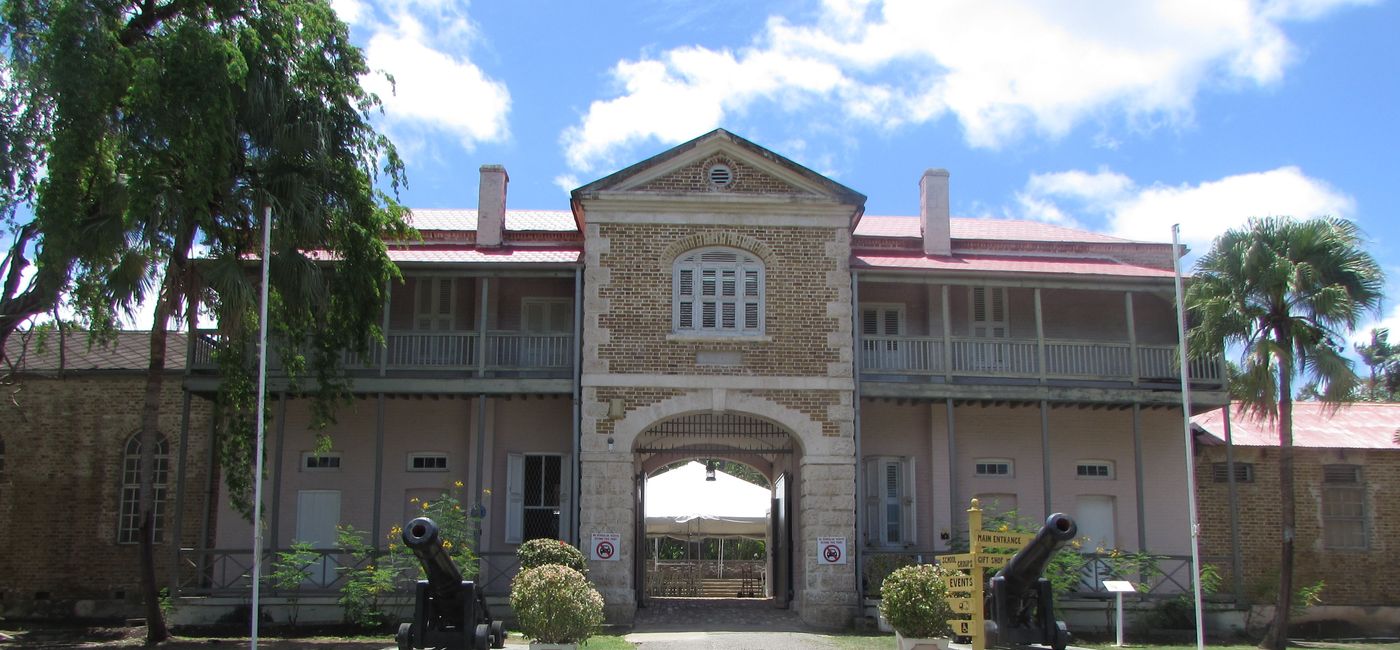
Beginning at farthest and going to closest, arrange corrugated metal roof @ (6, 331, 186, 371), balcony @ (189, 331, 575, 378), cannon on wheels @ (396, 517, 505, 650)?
corrugated metal roof @ (6, 331, 186, 371) < balcony @ (189, 331, 575, 378) < cannon on wheels @ (396, 517, 505, 650)

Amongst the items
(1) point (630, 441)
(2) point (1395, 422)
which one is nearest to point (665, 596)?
(1) point (630, 441)

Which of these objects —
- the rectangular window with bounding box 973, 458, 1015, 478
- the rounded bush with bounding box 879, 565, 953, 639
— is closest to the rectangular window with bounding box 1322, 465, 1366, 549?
the rectangular window with bounding box 973, 458, 1015, 478

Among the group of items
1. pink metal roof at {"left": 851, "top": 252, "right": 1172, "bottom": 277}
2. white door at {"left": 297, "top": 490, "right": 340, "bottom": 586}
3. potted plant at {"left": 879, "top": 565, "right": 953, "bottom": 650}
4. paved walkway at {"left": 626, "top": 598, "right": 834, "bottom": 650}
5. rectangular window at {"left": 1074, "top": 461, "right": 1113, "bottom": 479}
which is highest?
pink metal roof at {"left": 851, "top": 252, "right": 1172, "bottom": 277}

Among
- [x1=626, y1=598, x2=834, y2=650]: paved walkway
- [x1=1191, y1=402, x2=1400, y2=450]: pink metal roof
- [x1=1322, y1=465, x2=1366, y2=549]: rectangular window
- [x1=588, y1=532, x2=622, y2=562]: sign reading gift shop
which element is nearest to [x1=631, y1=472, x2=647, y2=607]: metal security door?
[x1=626, y1=598, x2=834, y2=650]: paved walkway

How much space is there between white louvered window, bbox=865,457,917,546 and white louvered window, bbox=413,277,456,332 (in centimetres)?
768

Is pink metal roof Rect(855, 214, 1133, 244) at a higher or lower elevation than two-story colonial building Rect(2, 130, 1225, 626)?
higher

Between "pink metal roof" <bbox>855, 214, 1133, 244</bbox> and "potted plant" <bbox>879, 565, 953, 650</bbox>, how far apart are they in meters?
9.43

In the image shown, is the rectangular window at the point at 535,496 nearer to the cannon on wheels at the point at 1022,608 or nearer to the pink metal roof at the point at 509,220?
the pink metal roof at the point at 509,220

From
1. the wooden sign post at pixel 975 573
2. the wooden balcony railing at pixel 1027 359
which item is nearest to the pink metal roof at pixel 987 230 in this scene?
the wooden balcony railing at pixel 1027 359

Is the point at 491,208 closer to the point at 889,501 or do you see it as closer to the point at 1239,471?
the point at 889,501

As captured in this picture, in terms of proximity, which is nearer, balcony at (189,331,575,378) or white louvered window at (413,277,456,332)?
balcony at (189,331,575,378)

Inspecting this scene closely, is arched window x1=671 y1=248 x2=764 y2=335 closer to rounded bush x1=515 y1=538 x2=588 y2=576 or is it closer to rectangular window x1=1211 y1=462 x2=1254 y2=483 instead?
rounded bush x1=515 y1=538 x2=588 y2=576

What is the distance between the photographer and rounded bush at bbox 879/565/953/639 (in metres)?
14.5

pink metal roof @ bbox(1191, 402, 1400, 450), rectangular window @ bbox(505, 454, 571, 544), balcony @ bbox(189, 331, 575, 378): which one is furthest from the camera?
pink metal roof @ bbox(1191, 402, 1400, 450)
